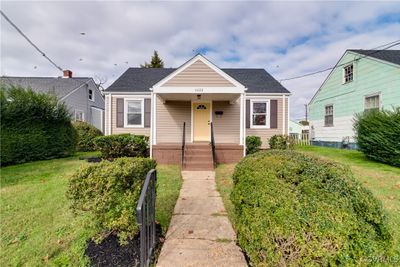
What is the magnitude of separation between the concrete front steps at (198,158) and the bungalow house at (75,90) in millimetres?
13656

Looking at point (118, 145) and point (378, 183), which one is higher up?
point (118, 145)

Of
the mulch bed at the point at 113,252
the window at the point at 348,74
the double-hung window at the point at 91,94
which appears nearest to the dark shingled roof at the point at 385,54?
the window at the point at 348,74

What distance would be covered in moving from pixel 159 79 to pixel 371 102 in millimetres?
12388

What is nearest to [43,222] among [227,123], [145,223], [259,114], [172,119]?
[145,223]

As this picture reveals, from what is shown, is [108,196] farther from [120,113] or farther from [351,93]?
[351,93]

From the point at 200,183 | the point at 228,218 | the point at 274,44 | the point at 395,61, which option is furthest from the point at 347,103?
the point at 228,218

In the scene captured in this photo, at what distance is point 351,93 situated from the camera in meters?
12.7

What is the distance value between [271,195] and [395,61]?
Result: 43.5 ft

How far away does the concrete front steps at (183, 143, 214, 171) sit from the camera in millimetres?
7808

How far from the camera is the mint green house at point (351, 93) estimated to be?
34.4 feet

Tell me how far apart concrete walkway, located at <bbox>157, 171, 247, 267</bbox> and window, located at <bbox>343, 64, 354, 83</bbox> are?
13.3m

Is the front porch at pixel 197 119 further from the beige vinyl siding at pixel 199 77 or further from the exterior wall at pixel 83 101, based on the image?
the exterior wall at pixel 83 101

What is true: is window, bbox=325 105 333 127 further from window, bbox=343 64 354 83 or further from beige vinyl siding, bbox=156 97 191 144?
beige vinyl siding, bbox=156 97 191 144

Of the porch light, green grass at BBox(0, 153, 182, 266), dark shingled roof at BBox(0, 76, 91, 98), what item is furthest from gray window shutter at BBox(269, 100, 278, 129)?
dark shingled roof at BBox(0, 76, 91, 98)
